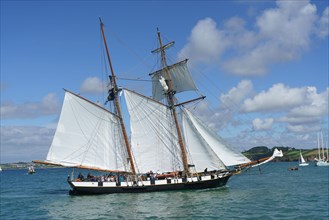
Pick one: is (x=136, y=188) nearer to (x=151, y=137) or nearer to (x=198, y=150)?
(x=151, y=137)

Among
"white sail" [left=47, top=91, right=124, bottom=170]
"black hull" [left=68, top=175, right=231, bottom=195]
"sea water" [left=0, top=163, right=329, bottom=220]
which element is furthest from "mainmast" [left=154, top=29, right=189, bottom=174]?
"white sail" [left=47, top=91, right=124, bottom=170]

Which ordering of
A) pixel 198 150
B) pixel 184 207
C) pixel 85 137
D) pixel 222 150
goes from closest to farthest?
pixel 184 207
pixel 85 137
pixel 222 150
pixel 198 150

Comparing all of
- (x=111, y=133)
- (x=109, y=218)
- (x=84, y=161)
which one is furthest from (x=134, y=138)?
(x=109, y=218)

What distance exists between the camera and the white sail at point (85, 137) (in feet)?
199

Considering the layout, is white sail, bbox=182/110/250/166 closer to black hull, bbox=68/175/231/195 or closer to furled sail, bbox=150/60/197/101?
black hull, bbox=68/175/231/195

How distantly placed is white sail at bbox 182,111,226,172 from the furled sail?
5.74 metres

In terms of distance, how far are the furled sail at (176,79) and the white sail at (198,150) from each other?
18.8 ft

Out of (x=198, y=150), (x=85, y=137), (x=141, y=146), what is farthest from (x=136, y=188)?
(x=198, y=150)

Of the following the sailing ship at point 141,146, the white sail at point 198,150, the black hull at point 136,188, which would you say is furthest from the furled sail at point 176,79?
the black hull at point 136,188

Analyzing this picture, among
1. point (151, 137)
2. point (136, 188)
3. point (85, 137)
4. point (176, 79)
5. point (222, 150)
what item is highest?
point (176, 79)

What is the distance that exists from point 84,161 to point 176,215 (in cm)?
2480

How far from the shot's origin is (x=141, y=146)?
6531cm

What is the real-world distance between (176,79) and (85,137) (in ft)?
61.1

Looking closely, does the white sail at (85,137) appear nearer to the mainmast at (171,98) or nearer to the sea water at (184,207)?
the sea water at (184,207)
